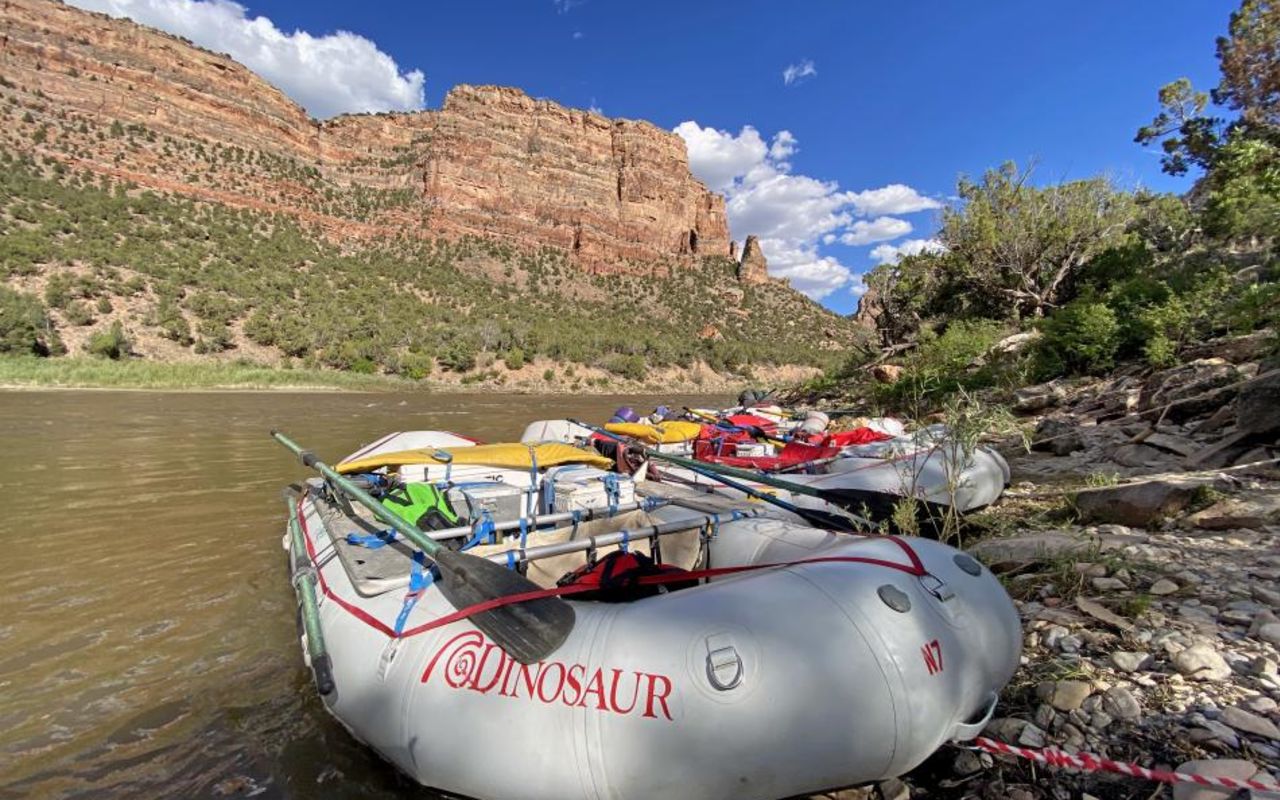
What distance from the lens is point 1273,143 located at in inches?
446

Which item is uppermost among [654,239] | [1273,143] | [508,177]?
[508,177]

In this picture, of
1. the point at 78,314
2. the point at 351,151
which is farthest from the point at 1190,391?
the point at 351,151

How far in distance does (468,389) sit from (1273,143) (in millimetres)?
38081

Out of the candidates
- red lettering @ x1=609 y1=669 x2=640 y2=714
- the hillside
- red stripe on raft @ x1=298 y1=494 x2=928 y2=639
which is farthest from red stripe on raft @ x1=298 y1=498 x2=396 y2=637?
the hillside

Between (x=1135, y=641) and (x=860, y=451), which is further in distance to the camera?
(x=860, y=451)

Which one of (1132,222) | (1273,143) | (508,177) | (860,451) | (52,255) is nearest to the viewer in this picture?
(860,451)

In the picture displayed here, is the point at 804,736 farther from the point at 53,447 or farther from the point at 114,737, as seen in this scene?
the point at 53,447

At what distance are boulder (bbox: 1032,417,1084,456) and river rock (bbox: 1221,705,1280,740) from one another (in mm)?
4900

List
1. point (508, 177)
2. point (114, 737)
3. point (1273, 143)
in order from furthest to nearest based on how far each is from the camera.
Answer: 1. point (508, 177)
2. point (1273, 143)
3. point (114, 737)

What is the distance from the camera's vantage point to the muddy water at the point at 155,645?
2.89 metres

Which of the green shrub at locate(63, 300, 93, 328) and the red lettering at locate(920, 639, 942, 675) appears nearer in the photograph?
the red lettering at locate(920, 639, 942, 675)

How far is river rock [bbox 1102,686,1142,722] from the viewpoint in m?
2.27

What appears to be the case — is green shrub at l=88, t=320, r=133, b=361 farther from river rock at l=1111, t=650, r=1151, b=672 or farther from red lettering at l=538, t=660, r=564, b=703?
river rock at l=1111, t=650, r=1151, b=672

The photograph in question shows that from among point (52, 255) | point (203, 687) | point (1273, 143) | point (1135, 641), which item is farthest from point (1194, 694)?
point (52, 255)
